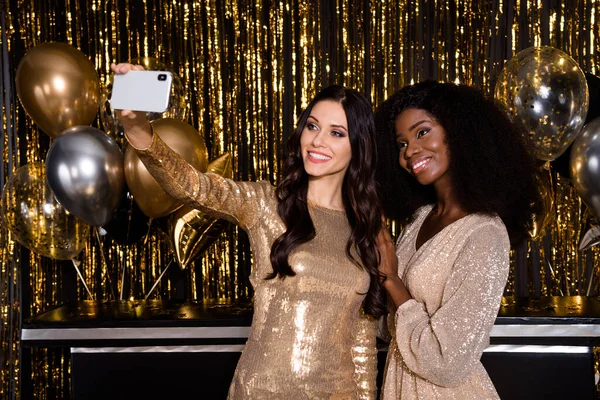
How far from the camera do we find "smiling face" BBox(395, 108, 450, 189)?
1810mm

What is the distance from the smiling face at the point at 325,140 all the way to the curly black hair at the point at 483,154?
0.19 meters

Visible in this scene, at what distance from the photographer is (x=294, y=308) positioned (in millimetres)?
1785

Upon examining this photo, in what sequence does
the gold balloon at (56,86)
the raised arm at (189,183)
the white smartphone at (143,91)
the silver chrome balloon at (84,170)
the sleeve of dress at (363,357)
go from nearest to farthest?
1. the white smartphone at (143,91)
2. the raised arm at (189,183)
3. the sleeve of dress at (363,357)
4. the silver chrome balloon at (84,170)
5. the gold balloon at (56,86)

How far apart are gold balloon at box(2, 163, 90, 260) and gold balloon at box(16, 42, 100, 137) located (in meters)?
0.21

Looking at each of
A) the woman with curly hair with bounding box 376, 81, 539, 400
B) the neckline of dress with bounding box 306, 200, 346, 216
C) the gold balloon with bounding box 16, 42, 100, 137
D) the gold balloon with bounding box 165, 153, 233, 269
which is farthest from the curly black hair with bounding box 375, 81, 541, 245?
the gold balloon with bounding box 16, 42, 100, 137

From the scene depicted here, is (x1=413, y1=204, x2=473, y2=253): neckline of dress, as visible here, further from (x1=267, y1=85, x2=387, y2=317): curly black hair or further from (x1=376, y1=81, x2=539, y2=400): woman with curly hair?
(x1=267, y1=85, x2=387, y2=317): curly black hair

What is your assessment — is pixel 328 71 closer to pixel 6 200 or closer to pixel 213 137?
pixel 213 137

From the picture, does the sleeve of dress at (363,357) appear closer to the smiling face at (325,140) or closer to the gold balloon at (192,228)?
the smiling face at (325,140)

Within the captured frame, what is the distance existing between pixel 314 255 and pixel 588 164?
1.23 meters

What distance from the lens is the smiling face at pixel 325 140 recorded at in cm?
185

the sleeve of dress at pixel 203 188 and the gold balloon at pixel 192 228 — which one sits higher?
the sleeve of dress at pixel 203 188

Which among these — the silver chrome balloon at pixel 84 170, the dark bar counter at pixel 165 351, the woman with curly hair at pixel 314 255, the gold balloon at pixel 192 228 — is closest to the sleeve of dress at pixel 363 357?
the woman with curly hair at pixel 314 255

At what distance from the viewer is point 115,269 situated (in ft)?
11.3

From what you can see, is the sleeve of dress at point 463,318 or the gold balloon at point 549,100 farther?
the gold balloon at point 549,100
